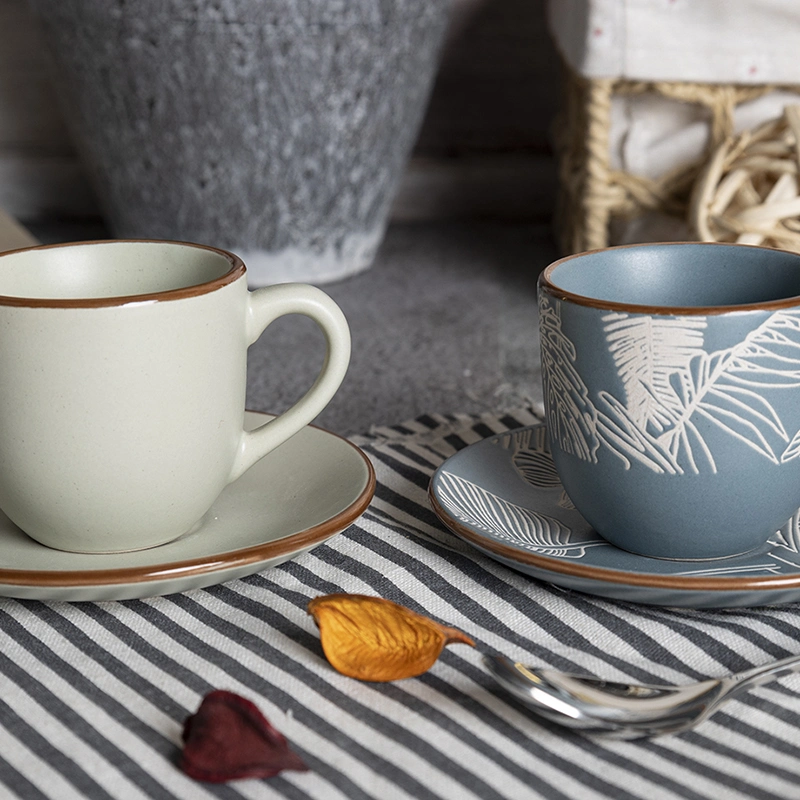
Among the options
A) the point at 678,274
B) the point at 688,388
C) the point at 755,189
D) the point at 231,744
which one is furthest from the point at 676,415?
the point at 755,189

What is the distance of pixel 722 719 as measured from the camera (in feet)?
1.20

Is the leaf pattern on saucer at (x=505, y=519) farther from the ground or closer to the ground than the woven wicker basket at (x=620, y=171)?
closer to the ground

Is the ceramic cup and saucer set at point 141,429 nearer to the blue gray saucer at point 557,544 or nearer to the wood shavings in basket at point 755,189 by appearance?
the blue gray saucer at point 557,544

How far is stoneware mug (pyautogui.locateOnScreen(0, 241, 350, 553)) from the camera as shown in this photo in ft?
1.39

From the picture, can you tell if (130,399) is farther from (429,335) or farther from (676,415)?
(429,335)

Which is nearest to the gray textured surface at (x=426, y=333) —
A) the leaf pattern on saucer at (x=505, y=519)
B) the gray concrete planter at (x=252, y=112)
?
the gray concrete planter at (x=252, y=112)

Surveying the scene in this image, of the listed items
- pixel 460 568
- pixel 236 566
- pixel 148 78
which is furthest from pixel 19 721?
pixel 148 78

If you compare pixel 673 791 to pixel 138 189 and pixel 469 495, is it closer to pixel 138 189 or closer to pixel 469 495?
pixel 469 495

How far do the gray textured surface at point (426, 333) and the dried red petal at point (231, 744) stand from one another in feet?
1.37

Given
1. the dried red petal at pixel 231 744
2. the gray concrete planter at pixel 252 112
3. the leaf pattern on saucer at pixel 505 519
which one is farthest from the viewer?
the gray concrete planter at pixel 252 112

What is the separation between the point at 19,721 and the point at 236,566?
0.10 meters

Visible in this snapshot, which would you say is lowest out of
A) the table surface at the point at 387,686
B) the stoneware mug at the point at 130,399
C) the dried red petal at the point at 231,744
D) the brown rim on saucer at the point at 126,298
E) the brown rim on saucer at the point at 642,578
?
the table surface at the point at 387,686

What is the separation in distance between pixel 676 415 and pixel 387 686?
6.3 inches

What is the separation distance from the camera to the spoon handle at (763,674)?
1.22 ft
